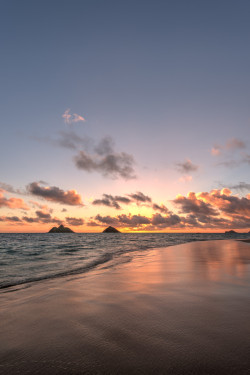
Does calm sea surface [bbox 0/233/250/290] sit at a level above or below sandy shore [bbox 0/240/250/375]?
below

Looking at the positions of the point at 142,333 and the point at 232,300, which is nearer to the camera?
the point at 142,333

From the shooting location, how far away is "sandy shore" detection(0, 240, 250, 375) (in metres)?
2.17

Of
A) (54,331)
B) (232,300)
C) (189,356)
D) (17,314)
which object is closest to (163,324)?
(189,356)

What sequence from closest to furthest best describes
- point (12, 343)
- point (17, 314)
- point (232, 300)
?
point (12, 343) → point (17, 314) → point (232, 300)

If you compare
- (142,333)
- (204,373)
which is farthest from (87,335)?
(204,373)

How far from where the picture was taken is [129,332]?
9.63ft

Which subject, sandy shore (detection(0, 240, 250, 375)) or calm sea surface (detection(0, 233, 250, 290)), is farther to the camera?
calm sea surface (detection(0, 233, 250, 290))

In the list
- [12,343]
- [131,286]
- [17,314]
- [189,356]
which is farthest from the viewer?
[131,286]

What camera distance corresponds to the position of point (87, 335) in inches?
114

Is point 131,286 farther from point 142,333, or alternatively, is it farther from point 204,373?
point 204,373

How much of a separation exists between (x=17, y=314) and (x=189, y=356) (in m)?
3.17

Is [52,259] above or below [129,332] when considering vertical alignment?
below

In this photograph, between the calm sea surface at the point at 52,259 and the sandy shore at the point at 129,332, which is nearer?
the sandy shore at the point at 129,332

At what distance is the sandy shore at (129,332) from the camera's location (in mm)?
2170
